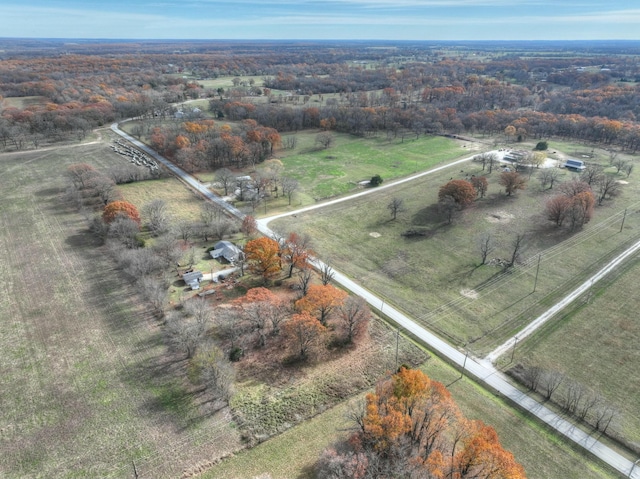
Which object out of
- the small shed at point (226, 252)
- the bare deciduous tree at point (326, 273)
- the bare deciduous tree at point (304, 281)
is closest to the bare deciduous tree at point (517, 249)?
the bare deciduous tree at point (326, 273)

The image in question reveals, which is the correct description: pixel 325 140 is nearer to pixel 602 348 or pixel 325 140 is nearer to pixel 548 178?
pixel 548 178

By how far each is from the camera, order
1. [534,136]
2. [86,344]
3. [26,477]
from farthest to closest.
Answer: [534,136] < [86,344] < [26,477]

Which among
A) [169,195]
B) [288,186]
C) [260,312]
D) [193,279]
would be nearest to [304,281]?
[260,312]

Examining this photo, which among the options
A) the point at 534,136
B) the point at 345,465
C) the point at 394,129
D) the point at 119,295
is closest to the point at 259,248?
the point at 119,295

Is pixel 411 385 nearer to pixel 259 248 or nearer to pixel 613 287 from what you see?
pixel 259 248

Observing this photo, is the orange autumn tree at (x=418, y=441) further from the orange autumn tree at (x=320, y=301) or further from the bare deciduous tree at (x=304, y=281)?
the bare deciduous tree at (x=304, y=281)

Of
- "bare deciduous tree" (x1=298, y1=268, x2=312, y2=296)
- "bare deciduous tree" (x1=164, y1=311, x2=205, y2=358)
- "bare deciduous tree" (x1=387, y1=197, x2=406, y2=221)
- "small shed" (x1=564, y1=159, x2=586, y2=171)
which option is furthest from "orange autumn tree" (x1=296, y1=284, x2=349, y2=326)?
"small shed" (x1=564, y1=159, x2=586, y2=171)
